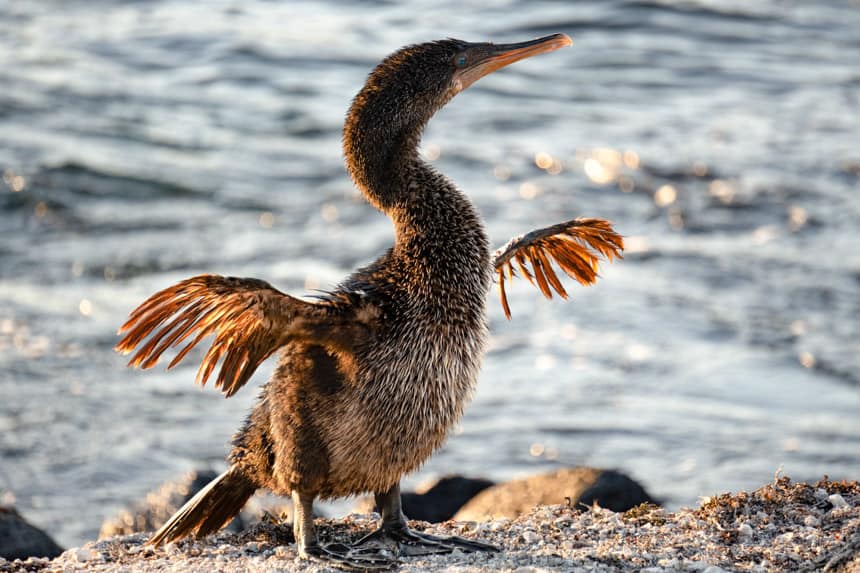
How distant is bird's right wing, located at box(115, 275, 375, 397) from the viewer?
5.37 metres

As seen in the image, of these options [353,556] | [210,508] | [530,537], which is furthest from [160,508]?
[530,537]

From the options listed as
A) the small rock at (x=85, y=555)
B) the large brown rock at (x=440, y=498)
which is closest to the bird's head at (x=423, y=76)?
the small rock at (x=85, y=555)

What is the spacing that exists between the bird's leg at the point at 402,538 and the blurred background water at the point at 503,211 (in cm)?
394

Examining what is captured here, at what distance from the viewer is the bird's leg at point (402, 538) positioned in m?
5.94

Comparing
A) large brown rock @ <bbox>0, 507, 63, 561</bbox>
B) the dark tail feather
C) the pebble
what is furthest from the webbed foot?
large brown rock @ <bbox>0, 507, 63, 561</bbox>

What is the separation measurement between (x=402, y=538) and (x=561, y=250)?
177 cm

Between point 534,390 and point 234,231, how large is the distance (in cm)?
486

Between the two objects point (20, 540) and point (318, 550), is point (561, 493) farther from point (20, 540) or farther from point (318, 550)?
point (20, 540)

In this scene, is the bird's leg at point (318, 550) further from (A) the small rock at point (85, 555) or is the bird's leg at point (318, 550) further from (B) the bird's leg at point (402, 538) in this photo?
(A) the small rock at point (85, 555)

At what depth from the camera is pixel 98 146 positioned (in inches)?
671

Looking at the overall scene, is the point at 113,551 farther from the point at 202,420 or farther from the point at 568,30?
the point at 568,30

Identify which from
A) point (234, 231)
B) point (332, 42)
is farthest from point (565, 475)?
point (332, 42)

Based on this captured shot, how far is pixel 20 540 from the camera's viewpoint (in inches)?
295

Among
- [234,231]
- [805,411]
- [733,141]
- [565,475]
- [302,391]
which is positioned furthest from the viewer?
[733,141]
